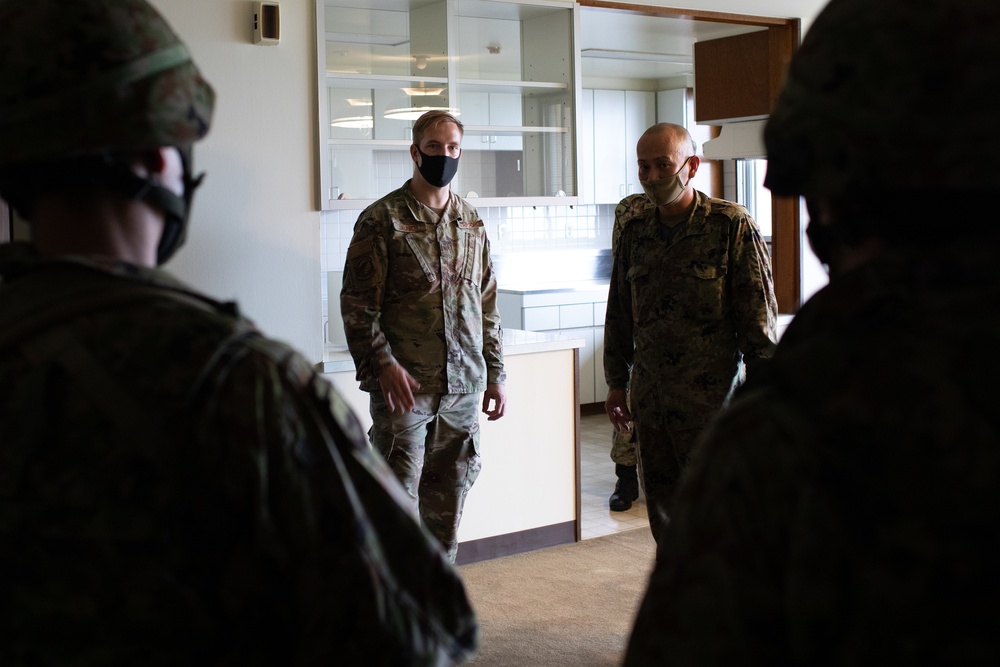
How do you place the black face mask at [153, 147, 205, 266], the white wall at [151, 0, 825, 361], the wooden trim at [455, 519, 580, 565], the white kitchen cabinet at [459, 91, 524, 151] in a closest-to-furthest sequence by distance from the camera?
the black face mask at [153, 147, 205, 266], the white wall at [151, 0, 825, 361], the wooden trim at [455, 519, 580, 565], the white kitchen cabinet at [459, 91, 524, 151]

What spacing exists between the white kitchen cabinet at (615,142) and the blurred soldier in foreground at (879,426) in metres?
7.04

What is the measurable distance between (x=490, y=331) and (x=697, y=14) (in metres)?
1.98

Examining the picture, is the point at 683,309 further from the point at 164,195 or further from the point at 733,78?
the point at 733,78

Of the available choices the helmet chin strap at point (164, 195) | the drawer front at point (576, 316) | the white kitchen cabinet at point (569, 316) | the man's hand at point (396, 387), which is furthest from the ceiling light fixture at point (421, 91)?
the helmet chin strap at point (164, 195)

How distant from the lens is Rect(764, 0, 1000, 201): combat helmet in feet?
2.21

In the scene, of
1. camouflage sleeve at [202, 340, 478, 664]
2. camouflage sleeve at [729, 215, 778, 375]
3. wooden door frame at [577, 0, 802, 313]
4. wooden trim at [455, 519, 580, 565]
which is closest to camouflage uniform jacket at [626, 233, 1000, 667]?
camouflage sleeve at [202, 340, 478, 664]

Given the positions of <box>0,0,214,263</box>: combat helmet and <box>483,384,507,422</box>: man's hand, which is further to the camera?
<box>483,384,507,422</box>: man's hand

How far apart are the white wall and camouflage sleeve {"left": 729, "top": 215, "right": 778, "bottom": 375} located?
147cm

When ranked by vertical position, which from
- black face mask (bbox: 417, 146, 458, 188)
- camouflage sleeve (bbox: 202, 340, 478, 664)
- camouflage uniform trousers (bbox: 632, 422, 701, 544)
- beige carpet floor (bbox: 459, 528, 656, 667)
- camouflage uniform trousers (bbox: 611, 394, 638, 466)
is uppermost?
black face mask (bbox: 417, 146, 458, 188)

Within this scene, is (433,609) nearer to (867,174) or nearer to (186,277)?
(867,174)

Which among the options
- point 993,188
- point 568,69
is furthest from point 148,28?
point 568,69

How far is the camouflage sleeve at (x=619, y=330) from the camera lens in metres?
3.08

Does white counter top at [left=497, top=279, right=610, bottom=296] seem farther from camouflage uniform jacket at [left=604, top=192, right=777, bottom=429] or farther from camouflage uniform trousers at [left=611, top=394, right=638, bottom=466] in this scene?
camouflage uniform jacket at [left=604, top=192, right=777, bottom=429]

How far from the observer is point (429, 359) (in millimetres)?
3076
